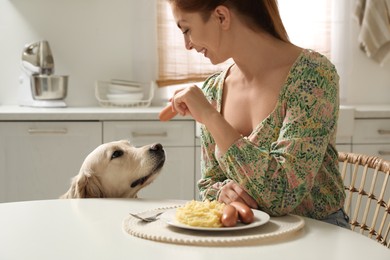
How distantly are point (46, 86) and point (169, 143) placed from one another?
759mm

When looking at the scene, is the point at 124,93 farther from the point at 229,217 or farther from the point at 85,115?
the point at 229,217

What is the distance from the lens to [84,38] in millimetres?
4035

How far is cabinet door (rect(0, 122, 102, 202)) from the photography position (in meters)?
3.48

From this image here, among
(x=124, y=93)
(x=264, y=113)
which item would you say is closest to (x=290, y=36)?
(x=124, y=93)

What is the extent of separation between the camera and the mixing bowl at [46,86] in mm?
3742

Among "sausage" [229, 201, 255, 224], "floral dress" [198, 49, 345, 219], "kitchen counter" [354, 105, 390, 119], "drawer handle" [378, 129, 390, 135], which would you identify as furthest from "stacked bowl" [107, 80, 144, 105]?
"sausage" [229, 201, 255, 224]

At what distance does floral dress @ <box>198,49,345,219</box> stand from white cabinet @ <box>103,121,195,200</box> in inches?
71.5

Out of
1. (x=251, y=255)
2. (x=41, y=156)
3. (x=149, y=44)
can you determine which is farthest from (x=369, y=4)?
(x=251, y=255)

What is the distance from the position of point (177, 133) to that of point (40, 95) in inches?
31.3

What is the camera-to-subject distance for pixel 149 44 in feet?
13.2

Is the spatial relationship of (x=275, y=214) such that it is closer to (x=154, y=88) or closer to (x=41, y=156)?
(x=41, y=156)

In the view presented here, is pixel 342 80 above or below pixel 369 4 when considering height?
below

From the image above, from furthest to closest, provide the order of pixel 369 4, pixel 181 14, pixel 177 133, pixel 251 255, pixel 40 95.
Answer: pixel 369 4
pixel 40 95
pixel 177 133
pixel 181 14
pixel 251 255

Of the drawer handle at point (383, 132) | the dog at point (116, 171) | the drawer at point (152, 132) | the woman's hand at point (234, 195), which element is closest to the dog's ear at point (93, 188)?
the dog at point (116, 171)
